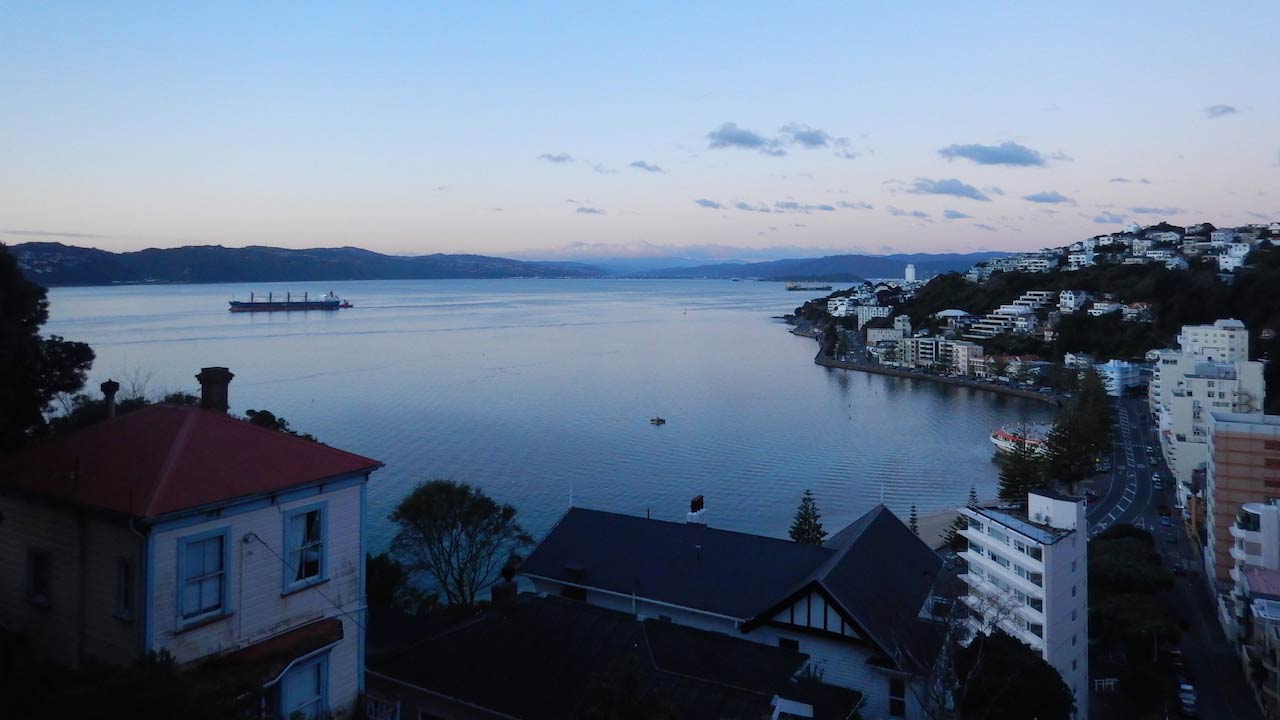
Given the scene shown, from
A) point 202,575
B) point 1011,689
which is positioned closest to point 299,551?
point 202,575

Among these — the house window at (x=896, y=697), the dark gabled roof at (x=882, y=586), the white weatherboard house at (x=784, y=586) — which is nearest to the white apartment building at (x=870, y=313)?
the dark gabled roof at (x=882, y=586)

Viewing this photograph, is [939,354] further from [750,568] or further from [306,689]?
[306,689]

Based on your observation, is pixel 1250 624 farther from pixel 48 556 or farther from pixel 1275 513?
pixel 48 556

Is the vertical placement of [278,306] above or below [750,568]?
A: above

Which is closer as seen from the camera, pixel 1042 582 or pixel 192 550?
pixel 192 550

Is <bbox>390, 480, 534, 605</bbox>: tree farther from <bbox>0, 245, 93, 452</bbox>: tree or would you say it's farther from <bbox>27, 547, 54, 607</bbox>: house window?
<bbox>27, 547, 54, 607</bbox>: house window
